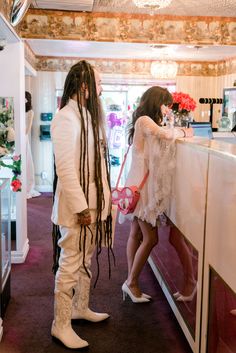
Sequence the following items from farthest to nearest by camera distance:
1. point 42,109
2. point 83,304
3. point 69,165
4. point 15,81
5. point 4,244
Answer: point 42,109
point 15,81
point 4,244
point 83,304
point 69,165

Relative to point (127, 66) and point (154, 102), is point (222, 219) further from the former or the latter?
point (127, 66)

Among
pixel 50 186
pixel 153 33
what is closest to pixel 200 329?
pixel 153 33

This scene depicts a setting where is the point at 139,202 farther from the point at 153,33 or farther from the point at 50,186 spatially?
the point at 50,186

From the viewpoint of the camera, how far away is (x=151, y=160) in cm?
281

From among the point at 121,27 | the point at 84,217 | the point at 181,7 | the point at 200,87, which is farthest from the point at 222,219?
the point at 200,87

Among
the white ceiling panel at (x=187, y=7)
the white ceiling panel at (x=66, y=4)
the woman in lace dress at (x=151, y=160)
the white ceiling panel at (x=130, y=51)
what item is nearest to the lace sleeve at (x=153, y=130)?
the woman in lace dress at (x=151, y=160)

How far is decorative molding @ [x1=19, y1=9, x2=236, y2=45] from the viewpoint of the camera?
418 cm

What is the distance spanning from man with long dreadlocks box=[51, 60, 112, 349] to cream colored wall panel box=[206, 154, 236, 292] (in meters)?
0.65

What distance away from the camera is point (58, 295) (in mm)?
2385

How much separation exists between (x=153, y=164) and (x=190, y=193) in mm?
527

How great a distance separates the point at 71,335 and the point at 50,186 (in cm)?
535

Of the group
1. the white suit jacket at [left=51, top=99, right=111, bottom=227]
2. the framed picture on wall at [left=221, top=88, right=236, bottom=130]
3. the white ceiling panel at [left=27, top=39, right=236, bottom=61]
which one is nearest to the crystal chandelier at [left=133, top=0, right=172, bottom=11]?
the white ceiling panel at [left=27, top=39, right=236, bottom=61]

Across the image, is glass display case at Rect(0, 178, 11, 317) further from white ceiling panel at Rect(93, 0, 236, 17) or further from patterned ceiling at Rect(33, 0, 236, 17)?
white ceiling panel at Rect(93, 0, 236, 17)

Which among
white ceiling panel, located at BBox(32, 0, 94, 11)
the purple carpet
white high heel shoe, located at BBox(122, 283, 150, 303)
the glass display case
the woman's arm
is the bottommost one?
the purple carpet
